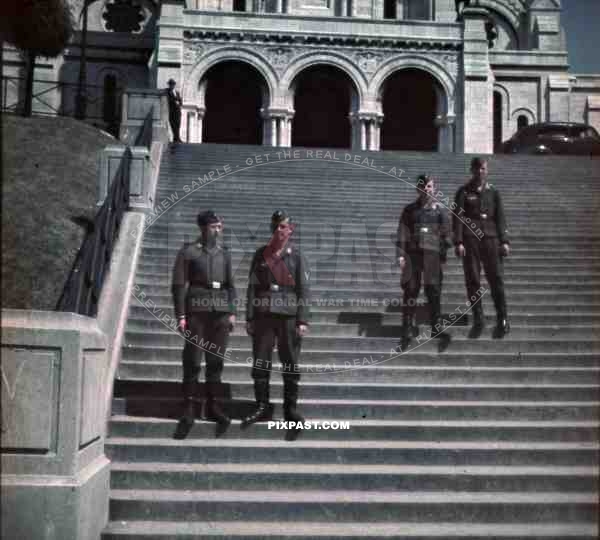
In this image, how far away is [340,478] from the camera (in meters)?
5.78

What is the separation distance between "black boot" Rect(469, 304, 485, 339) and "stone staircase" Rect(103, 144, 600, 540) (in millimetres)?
105

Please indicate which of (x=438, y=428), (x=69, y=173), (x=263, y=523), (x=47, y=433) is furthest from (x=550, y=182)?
(x=47, y=433)

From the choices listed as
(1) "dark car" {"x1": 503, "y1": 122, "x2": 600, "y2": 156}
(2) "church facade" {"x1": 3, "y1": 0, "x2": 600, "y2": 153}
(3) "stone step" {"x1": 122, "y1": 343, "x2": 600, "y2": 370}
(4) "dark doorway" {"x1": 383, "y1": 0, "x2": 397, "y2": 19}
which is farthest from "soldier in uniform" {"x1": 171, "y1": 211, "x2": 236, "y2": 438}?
(4) "dark doorway" {"x1": 383, "y1": 0, "x2": 397, "y2": 19}

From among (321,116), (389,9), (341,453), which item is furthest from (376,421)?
(389,9)

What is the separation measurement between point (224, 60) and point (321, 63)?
326 centimetres

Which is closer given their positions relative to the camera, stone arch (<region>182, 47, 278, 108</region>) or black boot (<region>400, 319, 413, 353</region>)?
black boot (<region>400, 319, 413, 353</region>)

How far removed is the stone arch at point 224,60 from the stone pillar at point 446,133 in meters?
5.98

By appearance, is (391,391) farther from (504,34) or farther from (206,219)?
(504,34)

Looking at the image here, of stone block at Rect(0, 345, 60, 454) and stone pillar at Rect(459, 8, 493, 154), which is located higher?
stone pillar at Rect(459, 8, 493, 154)

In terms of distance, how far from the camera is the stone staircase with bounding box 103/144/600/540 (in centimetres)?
548

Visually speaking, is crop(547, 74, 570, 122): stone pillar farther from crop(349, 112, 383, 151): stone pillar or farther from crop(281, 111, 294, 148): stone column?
crop(281, 111, 294, 148): stone column

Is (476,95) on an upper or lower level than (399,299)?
upper

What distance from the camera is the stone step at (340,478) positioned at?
18.8 ft

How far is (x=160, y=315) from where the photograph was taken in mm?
8086
